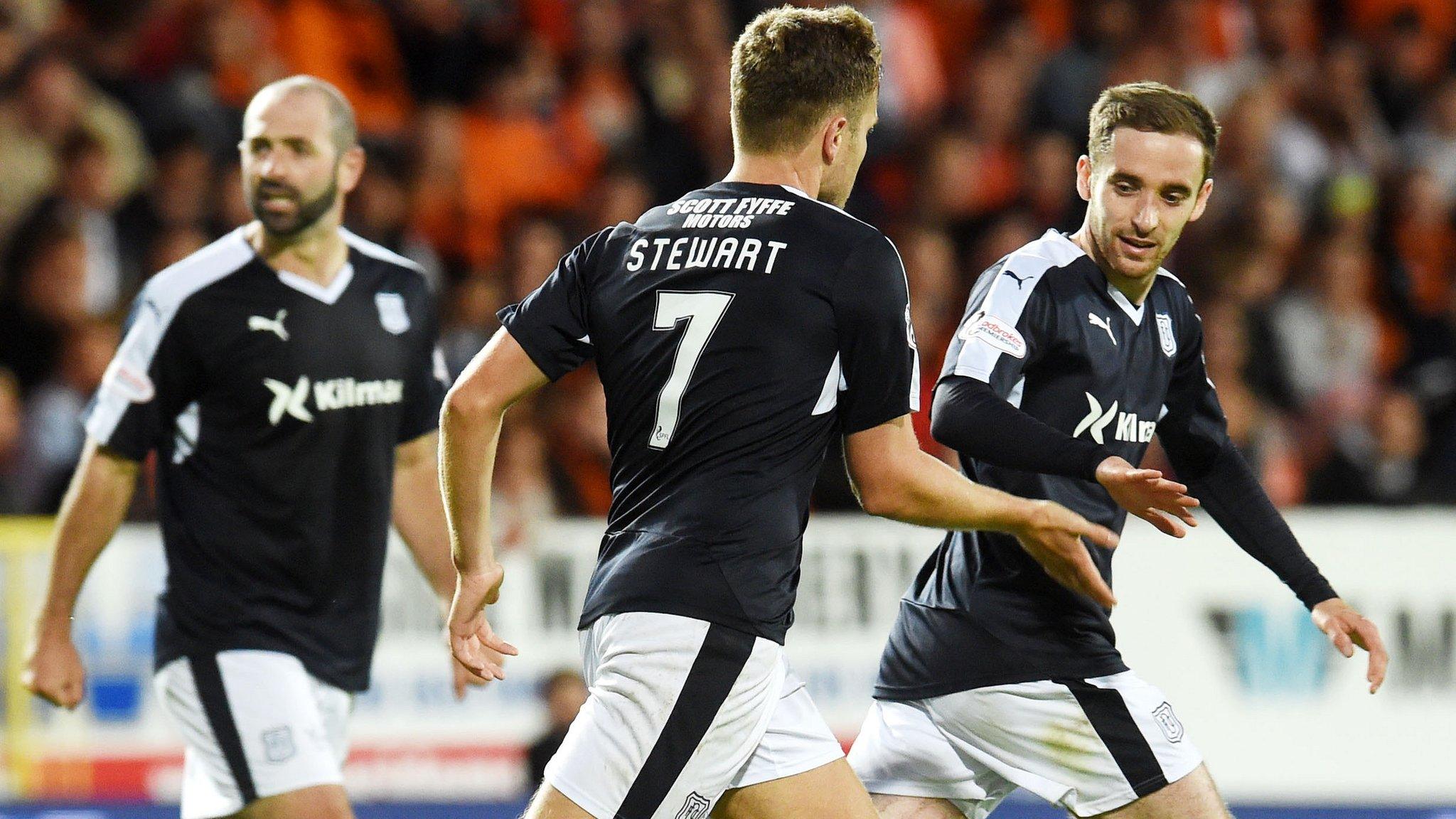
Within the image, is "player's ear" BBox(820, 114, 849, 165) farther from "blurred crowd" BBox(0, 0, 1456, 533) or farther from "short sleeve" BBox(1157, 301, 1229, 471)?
"blurred crowd" BBox(0, 0, 1456, 533)

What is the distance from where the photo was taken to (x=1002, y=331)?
4.25 meters

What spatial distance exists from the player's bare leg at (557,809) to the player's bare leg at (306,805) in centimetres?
144

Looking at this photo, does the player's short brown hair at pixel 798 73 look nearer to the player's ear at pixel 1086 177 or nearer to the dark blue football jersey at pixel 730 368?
the dark blue football jersey at pixel 730 368

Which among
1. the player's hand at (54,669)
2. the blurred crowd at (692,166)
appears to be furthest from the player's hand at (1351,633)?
the blurred crowd at (692,166)

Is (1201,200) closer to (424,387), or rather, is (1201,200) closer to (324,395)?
(424,387)

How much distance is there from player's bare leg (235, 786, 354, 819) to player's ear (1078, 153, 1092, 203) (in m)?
2.52

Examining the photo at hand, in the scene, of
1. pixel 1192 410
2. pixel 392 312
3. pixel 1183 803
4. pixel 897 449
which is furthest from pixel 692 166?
pixel 897 449

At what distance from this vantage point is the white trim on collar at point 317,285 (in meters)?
5.28

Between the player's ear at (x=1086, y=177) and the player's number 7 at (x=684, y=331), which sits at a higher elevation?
the player's ear at (x=1086, y=177)

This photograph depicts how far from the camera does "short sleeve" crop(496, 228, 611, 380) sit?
12.3 feet

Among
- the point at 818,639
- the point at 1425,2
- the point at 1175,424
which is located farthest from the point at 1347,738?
the point at 1425,2

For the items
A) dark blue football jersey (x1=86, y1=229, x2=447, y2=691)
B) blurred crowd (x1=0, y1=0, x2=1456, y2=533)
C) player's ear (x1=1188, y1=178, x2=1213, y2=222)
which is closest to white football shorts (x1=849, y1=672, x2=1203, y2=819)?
player's ear (x1=1188, y1=178, x2=1213, y2=222)

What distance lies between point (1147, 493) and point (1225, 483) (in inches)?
51.4

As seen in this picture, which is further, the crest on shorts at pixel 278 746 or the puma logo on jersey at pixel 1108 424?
the crest on shorts at pixel 278 746
